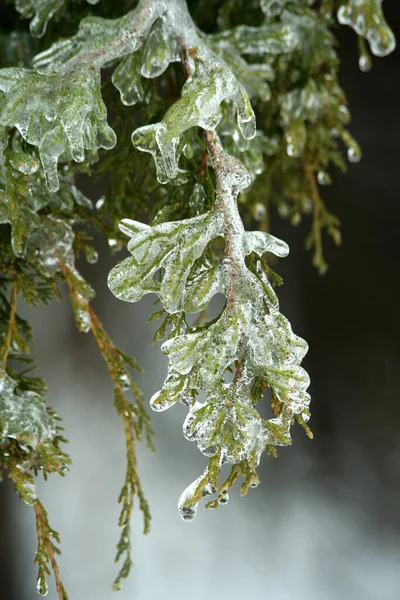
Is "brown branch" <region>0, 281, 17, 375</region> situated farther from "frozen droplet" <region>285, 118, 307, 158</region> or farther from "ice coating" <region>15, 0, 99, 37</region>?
"frozen droplet" <region>285, 118, 307, 158</region>

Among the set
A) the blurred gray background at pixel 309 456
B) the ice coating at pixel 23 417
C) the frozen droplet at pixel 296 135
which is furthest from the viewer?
the blurred gray background at pixel 309 456

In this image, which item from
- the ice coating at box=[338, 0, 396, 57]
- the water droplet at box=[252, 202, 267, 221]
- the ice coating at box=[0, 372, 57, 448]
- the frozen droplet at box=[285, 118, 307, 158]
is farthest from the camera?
the water droplet at box=[252, 202, 267, 221]

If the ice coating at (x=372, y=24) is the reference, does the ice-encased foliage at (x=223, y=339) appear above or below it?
below

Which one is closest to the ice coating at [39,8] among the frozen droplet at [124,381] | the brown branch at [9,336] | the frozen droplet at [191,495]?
the brown branch at [9,336]

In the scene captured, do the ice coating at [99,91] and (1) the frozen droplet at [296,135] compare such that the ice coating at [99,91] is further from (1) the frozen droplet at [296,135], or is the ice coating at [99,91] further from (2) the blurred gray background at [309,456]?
(2) the blurred gray background at [309,456]

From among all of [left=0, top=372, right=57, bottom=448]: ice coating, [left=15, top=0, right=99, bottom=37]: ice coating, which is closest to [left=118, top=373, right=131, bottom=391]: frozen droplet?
[left=0, top=372, right=57, bottom=448]: ice coating

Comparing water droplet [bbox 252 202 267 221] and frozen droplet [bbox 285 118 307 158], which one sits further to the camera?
water droplet [bbox 252 202 267 221]

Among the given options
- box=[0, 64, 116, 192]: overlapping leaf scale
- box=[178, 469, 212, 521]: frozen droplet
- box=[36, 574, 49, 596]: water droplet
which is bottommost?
box=[36, 574, 49, 596]: water droplet

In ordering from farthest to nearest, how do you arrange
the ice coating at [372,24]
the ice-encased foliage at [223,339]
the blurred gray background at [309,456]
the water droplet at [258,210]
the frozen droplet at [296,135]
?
the blurred gray background at [309,456] → the water droplet at [258,210] → the frozen droplet at [296,135] → the ice coating at [372,24] → the ice-encased foliage at [223,339]
